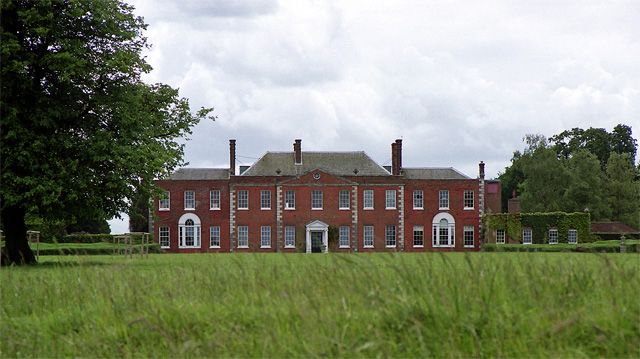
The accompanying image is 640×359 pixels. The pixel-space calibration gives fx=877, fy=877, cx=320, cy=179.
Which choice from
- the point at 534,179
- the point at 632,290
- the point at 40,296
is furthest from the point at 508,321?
the point at 534,179

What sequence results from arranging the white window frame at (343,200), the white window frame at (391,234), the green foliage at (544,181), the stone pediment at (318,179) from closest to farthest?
the stone pediment at (318,179) < the white window frame at (343,200) < the white window frame at (391,234) < the green foliage at (544,181)

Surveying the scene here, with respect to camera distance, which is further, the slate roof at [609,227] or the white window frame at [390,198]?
the slate roof at [609,227]

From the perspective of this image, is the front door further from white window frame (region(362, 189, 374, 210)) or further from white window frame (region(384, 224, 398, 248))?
white window frame (region(384, 224, 398, 248))

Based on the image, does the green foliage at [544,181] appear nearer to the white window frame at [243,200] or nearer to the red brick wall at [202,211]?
the white window frame at [243,200]

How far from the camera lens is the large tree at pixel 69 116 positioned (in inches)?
1098

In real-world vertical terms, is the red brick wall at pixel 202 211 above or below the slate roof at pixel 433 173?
below

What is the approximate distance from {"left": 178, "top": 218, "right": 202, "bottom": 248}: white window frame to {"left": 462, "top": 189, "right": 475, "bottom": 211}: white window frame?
23.0 meters

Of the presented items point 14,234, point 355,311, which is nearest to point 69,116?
point 14,234

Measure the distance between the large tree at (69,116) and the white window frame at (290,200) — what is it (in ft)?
141

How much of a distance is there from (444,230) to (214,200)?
20021 millimetres

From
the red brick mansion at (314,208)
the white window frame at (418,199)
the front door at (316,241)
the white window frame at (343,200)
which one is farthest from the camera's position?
the white window frame at (418,199)

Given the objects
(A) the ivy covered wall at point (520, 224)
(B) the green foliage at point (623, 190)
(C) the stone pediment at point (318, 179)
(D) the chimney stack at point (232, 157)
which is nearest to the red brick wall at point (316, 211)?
(C) the stone pediment at point (318, 179)

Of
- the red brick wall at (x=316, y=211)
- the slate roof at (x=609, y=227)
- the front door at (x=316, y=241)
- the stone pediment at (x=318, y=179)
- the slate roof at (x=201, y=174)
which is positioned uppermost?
the slate roof at (x=201, y=174)

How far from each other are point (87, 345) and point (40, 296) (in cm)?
253
